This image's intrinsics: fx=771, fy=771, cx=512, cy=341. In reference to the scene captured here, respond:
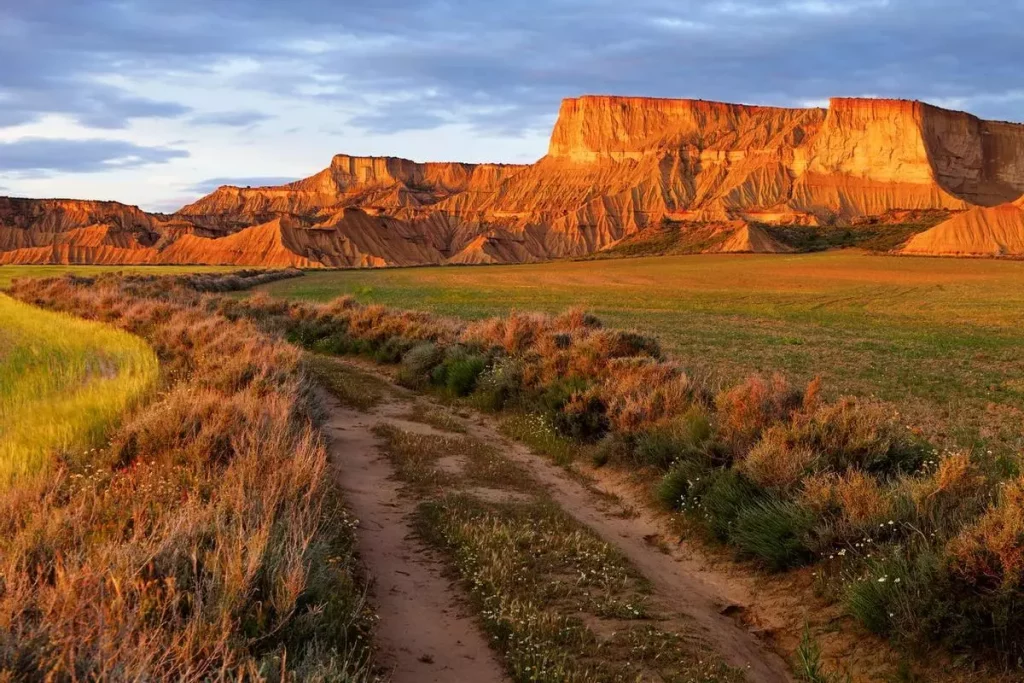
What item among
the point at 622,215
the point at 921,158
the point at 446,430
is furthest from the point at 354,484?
the point at 921,158

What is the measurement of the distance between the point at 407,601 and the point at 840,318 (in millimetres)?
31083

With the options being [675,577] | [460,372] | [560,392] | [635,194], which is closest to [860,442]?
[675,577]

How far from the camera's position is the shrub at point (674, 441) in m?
8.76

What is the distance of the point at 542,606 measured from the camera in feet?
18.7

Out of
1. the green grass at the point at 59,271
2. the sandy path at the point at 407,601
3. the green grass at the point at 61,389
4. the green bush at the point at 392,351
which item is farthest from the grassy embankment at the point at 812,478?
the green grass at the point at 59,271

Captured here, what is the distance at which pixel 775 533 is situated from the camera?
6691mm

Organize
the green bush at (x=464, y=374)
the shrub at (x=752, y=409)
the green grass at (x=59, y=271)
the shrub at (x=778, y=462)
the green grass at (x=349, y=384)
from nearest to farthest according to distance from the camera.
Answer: the shrub at (x=778, y=462) < the shrub at (x=752, y=409) < the green grass at (x=349, y=384) < the green bush at (x=464, y=374) < the green grass at (x=59, y=271)

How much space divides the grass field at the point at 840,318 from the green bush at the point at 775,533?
14.0 feet

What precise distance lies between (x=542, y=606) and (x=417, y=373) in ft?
36.2

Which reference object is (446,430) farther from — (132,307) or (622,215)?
(622,215)

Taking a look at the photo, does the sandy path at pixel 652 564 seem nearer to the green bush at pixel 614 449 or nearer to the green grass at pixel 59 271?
the green bush at pixel 614 449

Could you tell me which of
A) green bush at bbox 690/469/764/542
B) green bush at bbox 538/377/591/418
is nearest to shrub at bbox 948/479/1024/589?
green bush at bbox 690/469/764/542

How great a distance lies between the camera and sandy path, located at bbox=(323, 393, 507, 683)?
492 cm

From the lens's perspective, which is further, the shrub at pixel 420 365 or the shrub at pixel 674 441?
the shrub at pixel 420 365
